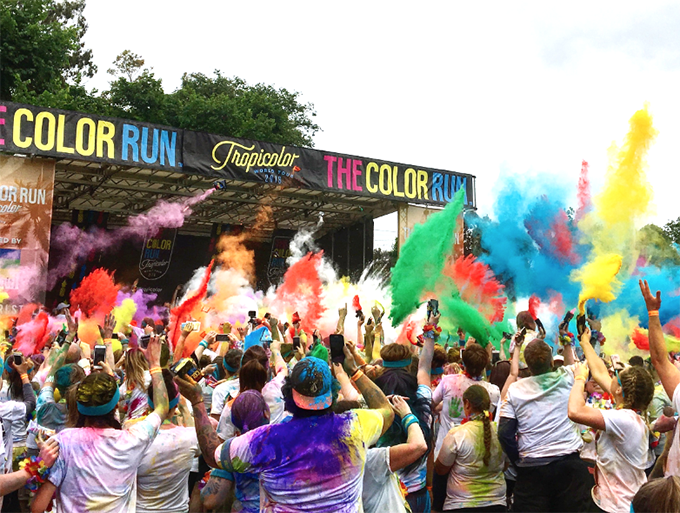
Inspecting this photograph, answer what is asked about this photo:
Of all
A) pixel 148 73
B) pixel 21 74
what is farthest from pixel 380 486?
pixel 148 73

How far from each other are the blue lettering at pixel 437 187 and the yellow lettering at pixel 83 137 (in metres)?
10.6

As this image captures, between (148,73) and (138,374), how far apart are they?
29645 millimetres

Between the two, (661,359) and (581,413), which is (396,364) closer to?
(581,413)

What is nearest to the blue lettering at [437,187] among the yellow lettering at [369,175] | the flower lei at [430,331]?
the yellow lettering at [369,175]

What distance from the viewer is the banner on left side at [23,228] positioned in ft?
47.6

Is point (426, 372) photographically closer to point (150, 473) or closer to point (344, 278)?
point (150, 473)

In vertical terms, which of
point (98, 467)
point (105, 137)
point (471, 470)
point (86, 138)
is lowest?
point (471, 470)

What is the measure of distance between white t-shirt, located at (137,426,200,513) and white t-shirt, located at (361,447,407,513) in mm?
1081

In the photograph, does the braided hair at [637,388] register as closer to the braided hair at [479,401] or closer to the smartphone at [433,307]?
the braided hair at [479,401]

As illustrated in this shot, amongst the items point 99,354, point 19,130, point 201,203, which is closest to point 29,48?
point 201,203

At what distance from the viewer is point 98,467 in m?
3.00

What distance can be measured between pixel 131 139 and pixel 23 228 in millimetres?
3462

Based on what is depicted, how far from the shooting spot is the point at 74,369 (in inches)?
193

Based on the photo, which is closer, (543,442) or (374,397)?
(374,397)
